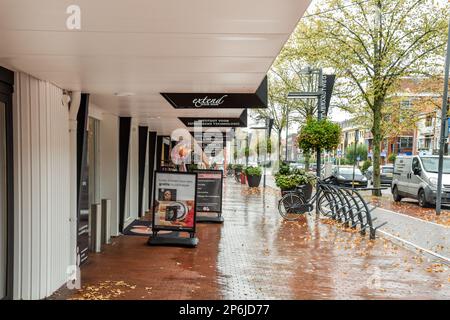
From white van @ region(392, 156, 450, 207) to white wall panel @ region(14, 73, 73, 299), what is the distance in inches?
496

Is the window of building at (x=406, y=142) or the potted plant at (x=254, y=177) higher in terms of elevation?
the window of building at (x=406, y=142)

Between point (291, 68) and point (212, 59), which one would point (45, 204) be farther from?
point (291, 68)

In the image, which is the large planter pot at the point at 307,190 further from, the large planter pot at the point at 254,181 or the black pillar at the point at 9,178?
the large planter pot at the point at 254,181

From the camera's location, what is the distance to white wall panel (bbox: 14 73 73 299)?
4.46m

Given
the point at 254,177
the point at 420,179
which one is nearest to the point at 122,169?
the point at 420,179

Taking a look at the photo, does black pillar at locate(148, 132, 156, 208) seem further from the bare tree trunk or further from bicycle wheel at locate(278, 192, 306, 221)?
the bare tree trunk

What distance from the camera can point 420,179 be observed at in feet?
49.0

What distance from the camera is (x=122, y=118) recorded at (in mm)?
9609

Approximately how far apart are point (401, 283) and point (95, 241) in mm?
4807

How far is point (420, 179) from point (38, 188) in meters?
13.5

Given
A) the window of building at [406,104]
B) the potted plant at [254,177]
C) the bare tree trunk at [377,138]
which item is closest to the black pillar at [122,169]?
the bare tree trunk at [377,138]

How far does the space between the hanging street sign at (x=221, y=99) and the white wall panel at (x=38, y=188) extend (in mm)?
1618

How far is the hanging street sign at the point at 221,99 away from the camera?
6.00 metres

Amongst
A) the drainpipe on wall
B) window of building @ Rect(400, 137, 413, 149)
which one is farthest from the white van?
window of building @ Rect(400, 137, 413, 149)
